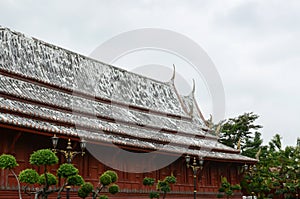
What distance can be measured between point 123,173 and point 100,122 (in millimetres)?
2776

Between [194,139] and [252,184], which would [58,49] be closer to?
[194,139]

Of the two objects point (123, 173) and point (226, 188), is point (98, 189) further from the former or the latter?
point (226, 188)

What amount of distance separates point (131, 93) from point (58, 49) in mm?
5547

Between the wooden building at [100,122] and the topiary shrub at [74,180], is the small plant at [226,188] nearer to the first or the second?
the wooden building at [100,122]

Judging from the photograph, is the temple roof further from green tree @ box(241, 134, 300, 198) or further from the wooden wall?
green tree @ box(241, 134, 300, 198)

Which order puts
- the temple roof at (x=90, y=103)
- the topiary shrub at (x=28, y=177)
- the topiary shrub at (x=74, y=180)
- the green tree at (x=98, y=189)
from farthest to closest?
1. the temple roof at (x=90, y=103)
2. the green tree at (x=98, y=189)
3. the topiary shrub at (x=74, y=180)
4. the topiary shrub at (x=28, y=177)

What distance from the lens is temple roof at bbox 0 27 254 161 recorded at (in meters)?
17.7

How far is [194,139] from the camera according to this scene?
2689 cm

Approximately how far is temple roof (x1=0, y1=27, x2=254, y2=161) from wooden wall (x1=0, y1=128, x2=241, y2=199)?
86cm

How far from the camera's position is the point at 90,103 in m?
22.2

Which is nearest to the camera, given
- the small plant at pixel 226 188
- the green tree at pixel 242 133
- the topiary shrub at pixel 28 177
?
the topiary shrub at pixel 28 177

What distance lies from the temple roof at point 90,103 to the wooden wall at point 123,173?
0.86m

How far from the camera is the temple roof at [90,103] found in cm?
1770

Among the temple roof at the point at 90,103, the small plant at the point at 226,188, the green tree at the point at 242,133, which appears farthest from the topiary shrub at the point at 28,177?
the green tree at the point at 242,133
